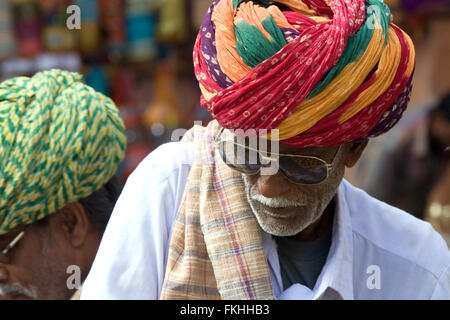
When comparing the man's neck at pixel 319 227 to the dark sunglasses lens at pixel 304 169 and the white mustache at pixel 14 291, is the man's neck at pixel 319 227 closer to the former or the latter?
the dark sunglasses lens at pixel 304 169

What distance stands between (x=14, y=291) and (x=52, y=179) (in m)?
0.56

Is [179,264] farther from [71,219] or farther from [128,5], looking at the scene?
[128,5]

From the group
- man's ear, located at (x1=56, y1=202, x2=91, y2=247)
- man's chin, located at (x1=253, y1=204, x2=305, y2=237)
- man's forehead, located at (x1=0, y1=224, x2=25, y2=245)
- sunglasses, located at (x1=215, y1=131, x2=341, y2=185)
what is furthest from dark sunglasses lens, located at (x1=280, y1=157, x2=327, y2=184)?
man's forehead, located at (x1=0, y1=224, x2=25, y2=245)

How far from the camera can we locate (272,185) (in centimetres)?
296

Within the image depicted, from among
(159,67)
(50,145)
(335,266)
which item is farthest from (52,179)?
(159,67)

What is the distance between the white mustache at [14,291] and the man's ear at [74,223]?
0.29 meters

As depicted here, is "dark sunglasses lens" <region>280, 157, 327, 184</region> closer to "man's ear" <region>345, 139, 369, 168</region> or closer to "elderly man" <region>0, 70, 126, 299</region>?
"man's ear" <region>345, 139, 369, 168</region>

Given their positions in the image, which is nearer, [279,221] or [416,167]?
[279,221]

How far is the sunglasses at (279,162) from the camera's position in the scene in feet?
9.66

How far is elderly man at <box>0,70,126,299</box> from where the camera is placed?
3.77 metres
